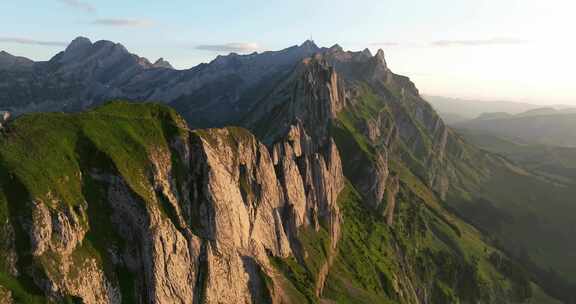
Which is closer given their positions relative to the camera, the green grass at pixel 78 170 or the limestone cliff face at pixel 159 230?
the limestone cliff face at pixel 159 230

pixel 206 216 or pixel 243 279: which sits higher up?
pixel 206 216

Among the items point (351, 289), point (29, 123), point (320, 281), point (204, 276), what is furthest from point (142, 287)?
point (351, 289)

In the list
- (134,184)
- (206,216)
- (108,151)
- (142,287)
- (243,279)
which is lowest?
(243,279)

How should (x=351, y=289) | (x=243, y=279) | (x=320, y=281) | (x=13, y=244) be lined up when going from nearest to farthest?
(x=13, y=244) < (x=243, y=279) < (x=320, y=281) < (x=351, y=289)

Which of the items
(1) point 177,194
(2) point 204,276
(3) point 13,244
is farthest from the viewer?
(1) point 177,194

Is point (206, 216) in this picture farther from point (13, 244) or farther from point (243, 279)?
point (13, 244)

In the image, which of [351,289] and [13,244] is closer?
[13,244]

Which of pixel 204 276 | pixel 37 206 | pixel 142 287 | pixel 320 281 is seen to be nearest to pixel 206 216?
pixel 204 276

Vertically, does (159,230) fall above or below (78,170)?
below

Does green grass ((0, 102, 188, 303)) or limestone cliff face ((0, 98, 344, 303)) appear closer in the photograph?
limestone cliff face ((0, 98, 344, 303))

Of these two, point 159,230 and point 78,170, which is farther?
point 159,230
